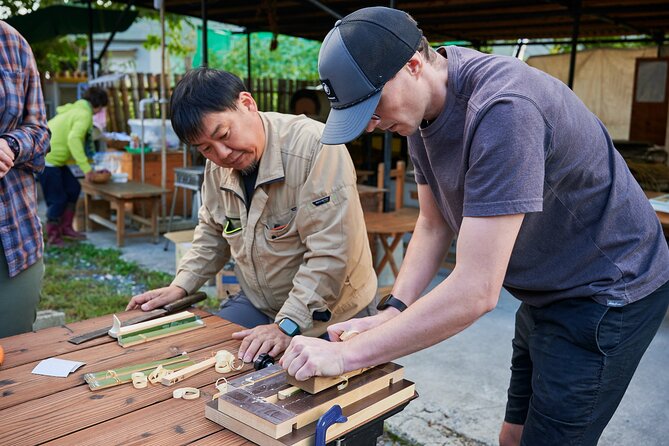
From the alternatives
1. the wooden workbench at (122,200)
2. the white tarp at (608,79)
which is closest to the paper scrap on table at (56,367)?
the wooden workbench at (122,200)

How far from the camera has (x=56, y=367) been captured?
1.74 metres

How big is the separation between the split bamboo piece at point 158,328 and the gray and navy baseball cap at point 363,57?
1036mm

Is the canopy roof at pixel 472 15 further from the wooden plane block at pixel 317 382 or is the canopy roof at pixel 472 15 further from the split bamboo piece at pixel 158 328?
the wooden plane block at pixel 317 382

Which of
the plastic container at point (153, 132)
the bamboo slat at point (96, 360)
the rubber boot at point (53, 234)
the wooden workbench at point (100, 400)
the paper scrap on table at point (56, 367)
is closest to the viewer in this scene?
the wooden workbench at point (100, 400)

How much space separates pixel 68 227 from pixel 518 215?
696 cm

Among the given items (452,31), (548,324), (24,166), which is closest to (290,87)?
(452,31)

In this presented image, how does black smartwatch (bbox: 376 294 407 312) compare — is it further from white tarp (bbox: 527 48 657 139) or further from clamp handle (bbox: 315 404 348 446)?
white tarp (bbox: 527 48 657 139)

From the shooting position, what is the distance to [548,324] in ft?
5.34

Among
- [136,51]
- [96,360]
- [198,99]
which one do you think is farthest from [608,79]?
[136,51]

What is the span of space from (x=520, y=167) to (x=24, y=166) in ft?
5.96

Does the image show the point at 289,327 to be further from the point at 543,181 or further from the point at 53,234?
the point at 53,234

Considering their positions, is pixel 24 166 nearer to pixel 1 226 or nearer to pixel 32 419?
pixel 1 226

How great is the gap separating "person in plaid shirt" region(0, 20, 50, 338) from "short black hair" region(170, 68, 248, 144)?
58cm

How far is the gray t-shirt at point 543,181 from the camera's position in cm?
124
